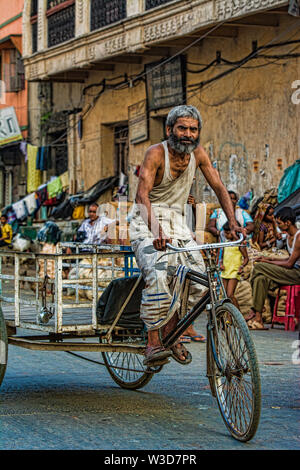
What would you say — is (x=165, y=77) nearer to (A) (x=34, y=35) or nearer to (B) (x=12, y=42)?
(A) (x=34, y=35)

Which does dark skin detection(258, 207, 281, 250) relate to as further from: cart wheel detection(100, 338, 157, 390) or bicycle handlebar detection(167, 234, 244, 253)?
bicycle handlebar detection(167, 234, 244, 253)

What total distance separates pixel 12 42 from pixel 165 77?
10.3 meters

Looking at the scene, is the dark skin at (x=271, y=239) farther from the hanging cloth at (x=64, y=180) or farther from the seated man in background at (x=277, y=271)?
the hanging cloth at (x=64, y=180)

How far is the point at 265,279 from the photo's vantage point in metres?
10.9

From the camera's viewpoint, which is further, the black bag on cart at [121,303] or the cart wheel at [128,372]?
the cart wheel at [128,372]

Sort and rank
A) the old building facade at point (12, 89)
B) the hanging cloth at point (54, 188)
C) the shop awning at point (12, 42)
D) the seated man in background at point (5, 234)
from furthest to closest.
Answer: the old building facade at point (12, 89) → the shop awning at point (12, 42) → the hanging cloth at point (54, 188) → the seated man in background at point (5, 234)

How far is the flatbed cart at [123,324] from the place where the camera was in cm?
475

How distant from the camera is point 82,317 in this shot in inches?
233

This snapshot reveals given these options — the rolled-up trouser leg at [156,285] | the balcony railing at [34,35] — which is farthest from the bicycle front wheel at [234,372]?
the balcony railing at [34,35]

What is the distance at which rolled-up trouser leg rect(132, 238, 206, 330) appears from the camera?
545cm

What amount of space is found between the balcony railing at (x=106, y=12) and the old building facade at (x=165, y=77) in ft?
0.07

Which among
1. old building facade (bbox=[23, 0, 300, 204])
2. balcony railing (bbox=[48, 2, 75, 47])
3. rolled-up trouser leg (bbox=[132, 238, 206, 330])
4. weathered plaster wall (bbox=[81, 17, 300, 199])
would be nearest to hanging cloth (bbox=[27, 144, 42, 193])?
old building facade (bbox=[23, 0, 300, 204])
